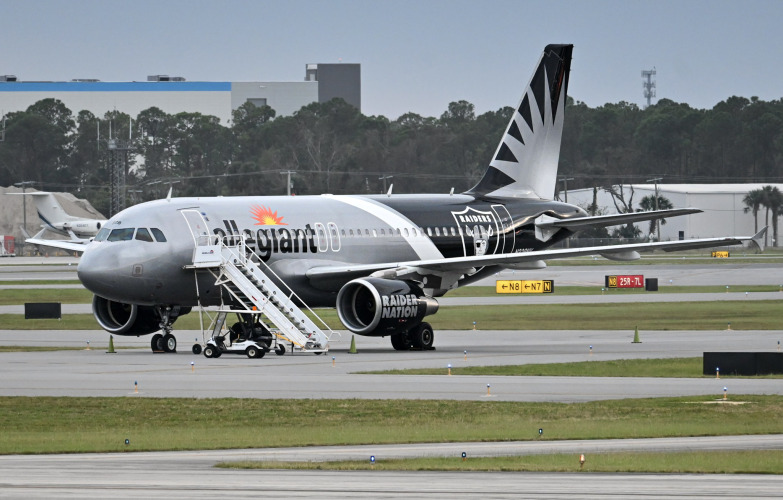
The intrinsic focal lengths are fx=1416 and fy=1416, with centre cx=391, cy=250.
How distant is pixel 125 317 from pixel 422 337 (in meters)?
9.96

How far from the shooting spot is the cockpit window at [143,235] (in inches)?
1716

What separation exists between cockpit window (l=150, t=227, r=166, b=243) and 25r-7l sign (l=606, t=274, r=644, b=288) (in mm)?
45310

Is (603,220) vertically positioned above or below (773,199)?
below

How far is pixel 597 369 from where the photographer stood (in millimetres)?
36500

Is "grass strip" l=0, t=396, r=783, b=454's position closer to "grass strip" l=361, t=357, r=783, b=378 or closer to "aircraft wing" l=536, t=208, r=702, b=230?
"grass strip" l=361, t=357, r=783, b=378

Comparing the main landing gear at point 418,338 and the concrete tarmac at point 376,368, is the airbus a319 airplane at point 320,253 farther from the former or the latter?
the concrete tarmac at point 376,368

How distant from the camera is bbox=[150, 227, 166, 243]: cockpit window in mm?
43619

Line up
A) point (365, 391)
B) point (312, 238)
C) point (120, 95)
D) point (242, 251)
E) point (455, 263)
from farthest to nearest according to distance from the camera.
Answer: point (120, 95) → point (312, 238) → point (455, 263) → point (242, 251) → point (365, 391)

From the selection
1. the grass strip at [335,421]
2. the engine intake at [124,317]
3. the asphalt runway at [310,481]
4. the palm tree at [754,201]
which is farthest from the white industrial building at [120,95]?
the asphalt runway at [310,481]

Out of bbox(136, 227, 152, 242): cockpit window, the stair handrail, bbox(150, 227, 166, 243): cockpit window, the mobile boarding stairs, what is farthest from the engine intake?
the stair handrail

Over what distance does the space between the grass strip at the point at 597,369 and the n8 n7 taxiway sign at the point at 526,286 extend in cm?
4088

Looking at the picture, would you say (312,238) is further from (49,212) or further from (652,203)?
(652,203)

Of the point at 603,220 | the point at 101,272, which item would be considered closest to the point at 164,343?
the point at 101,272

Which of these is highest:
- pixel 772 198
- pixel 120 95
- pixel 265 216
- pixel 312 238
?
pixel 120 95
